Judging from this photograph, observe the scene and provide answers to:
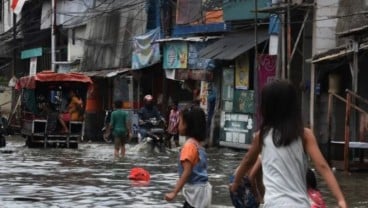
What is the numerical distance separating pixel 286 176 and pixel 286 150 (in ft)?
0.54

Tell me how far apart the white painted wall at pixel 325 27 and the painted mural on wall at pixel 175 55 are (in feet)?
28.1

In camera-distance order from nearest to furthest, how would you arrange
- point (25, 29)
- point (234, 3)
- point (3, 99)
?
point (234, 3)
point (25, 29)
point (3, 99)

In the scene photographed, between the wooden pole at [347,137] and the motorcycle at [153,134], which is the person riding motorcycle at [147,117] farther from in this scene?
the wooden pole at [347,137]

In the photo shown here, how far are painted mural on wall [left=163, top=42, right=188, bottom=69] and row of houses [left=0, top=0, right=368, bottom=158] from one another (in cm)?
4

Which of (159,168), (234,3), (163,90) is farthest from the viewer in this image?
(163,90)

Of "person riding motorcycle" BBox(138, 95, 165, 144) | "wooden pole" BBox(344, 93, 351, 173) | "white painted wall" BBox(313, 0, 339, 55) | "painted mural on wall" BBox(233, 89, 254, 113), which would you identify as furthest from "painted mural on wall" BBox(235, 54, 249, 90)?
"wooden pole" BBox(344, 93, 351, 173)

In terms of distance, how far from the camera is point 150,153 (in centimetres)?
2259

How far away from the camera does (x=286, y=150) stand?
507cm

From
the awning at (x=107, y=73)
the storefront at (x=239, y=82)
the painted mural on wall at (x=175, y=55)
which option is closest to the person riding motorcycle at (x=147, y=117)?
the storefront at (x=239, y=82)

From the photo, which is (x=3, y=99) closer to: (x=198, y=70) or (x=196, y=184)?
(x=198, y=70)

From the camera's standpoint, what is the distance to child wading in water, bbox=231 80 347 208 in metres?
5.04

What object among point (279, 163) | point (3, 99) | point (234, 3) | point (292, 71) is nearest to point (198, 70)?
point (234, 3)

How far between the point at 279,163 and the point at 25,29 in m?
45.0

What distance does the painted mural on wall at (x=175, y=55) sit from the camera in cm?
2845
